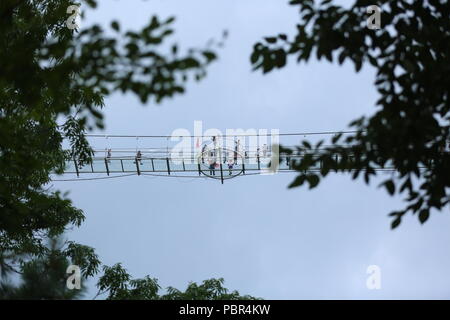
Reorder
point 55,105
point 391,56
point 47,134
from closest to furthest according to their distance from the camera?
point 391,56
point 55,105
point 47,134

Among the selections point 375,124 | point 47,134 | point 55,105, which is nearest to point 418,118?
point 375,124

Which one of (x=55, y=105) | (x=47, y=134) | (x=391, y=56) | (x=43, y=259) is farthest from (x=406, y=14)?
(x=47, y=134)

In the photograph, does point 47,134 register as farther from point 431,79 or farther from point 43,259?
point 431,79

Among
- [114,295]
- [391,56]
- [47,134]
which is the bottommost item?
[114,295]

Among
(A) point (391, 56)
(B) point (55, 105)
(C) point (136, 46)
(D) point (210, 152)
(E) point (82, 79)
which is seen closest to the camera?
(C) point (136, 46)

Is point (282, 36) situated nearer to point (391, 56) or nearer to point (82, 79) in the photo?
point (391, 56)

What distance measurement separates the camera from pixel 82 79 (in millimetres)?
6641

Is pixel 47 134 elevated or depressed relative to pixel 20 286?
elevated

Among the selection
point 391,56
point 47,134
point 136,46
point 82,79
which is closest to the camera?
point 136,46

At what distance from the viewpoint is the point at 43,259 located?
805cm

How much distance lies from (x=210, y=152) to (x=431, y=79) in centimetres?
1878
